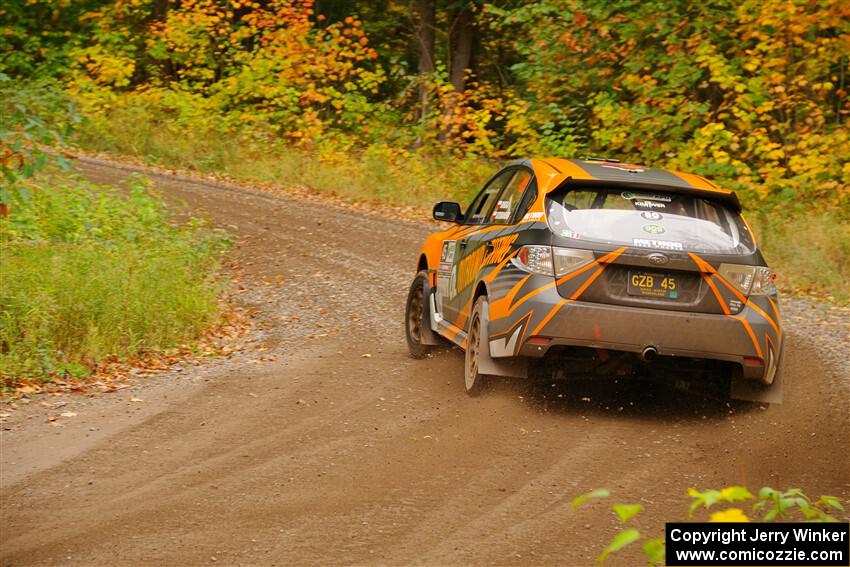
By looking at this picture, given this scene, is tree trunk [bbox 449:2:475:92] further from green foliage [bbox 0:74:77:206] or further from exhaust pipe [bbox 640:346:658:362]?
exhaust pipe [bbox 640:346:658:362]

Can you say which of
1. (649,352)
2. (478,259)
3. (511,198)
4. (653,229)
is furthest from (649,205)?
(478,259)

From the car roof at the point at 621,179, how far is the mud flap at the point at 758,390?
47.8 inches

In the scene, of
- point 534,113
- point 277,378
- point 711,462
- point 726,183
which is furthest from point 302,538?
point 534,113

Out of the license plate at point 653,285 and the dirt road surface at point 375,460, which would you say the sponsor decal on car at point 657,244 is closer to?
the license plate at point 653,285

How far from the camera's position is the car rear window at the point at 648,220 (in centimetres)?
769

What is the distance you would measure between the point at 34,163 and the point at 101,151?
56.8 ft

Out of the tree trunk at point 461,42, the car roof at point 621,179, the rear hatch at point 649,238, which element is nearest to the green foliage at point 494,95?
the tree trunk at point 461,42

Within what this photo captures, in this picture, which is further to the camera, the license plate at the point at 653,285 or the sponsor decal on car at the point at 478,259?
the sponsor decal on car at the point at 478,259

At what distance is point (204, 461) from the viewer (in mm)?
6855

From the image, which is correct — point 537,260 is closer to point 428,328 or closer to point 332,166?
point 428,328

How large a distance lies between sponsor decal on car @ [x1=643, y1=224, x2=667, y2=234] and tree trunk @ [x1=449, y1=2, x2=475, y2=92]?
24150 mm

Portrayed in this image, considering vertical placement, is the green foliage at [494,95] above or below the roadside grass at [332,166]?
above

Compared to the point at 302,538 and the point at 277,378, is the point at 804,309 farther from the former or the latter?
the point at 302,538

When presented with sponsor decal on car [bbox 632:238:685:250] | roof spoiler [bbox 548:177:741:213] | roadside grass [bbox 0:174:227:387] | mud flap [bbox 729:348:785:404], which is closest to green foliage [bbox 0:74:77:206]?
roadside grass [bbox 0:174:227:387]
